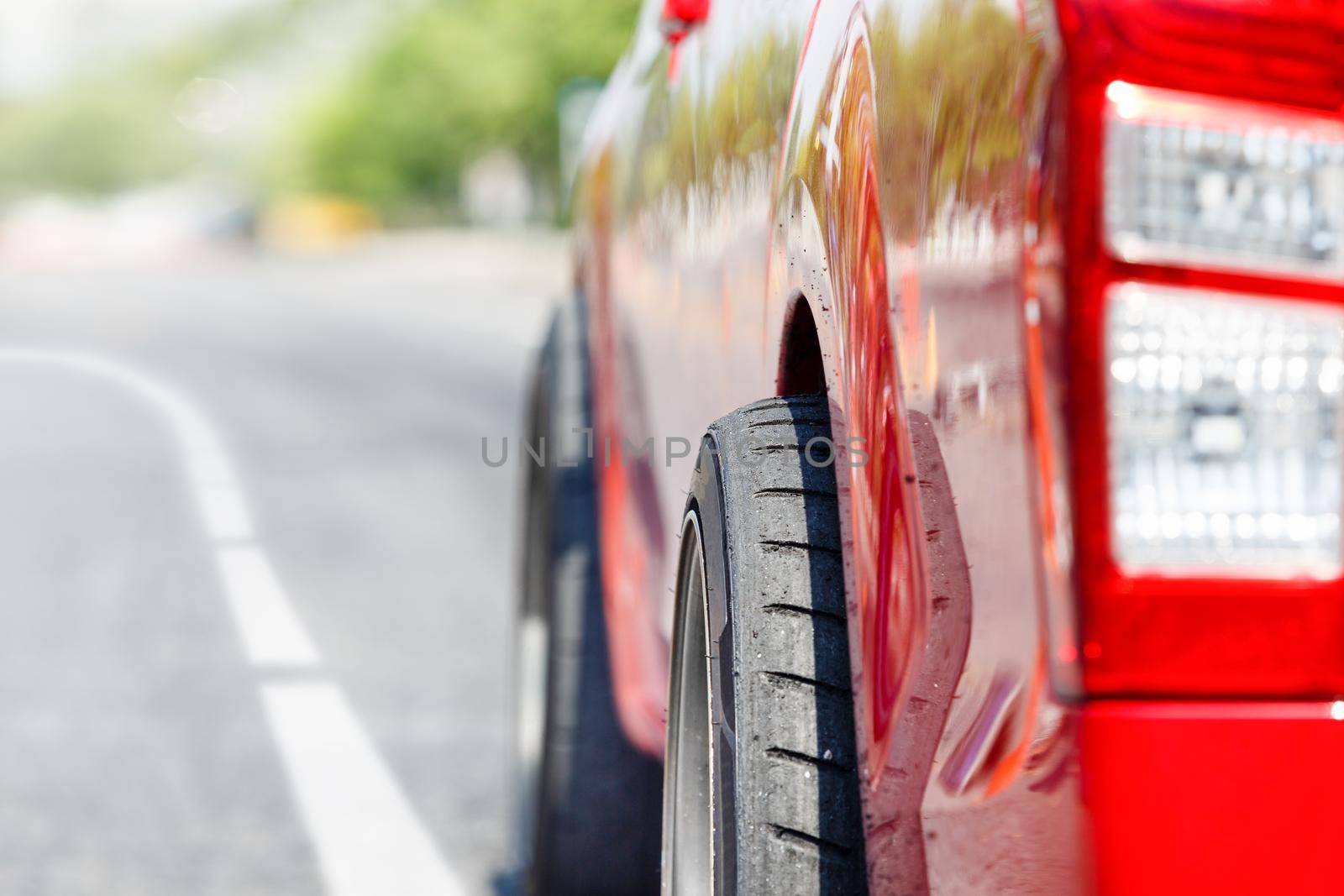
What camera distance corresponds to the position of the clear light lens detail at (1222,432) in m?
1.36

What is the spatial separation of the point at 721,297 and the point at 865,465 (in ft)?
2.58

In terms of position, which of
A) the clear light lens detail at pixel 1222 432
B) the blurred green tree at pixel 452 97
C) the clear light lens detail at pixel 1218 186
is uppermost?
the blurred green tree at pixel 452 97

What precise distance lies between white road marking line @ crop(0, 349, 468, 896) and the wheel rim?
1565 mm

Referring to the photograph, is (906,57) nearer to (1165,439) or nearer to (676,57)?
(1165,439)

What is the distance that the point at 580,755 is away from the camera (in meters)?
3.60

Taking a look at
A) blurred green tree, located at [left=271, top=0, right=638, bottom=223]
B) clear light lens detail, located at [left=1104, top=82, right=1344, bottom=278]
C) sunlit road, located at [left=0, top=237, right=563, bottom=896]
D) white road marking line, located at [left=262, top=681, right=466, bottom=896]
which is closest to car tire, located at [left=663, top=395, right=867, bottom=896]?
clear light lens detail, located at [left=1104, top=82, right=1344, bottom=278]

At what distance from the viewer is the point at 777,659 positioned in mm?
1965

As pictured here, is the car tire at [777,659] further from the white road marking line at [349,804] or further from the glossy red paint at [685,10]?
the white road marking line at [349,804]

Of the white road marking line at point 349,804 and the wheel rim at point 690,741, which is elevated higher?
the wheel rim at point 690,741

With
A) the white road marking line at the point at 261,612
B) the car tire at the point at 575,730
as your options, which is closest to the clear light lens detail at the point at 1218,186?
the car tire at the point at 575,730

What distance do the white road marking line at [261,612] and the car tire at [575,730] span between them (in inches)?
83.9

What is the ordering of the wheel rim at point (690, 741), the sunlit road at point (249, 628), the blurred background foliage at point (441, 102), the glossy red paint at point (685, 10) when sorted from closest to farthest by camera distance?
the wheel rim at point (690, 741) → the glossy red paint at point (685, 10) → the sunlit road at point (249, 628) → the blurred background foliage at point (441, 102)

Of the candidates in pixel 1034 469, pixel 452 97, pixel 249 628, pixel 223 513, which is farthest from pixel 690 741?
pixel 452 97

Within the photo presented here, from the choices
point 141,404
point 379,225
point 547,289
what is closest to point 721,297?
point 141,404
